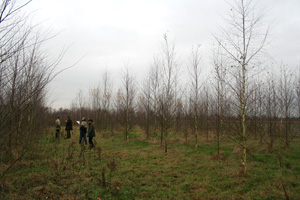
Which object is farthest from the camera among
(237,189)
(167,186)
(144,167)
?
(144,167)

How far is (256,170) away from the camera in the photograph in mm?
5277

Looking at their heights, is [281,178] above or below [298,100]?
below

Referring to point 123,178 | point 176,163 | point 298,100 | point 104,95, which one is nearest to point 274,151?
point 298,100

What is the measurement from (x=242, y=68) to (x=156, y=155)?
4.83 meters

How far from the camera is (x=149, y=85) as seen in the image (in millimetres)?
12305

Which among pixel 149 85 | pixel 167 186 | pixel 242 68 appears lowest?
pixel 167 186

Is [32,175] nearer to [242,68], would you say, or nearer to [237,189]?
[237,189]

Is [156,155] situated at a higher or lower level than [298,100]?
lower

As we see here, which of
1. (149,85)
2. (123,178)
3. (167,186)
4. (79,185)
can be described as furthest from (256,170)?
(149,85)

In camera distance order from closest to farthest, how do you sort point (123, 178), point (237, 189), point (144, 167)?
point (237, 189) < point (123, 178) < point (144, 167)

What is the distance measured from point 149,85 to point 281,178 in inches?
360

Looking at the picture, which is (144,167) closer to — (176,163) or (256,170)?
(176,163)

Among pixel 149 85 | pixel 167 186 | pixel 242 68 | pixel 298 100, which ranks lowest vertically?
pixel 167 186

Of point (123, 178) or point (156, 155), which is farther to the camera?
point (156, 155)
